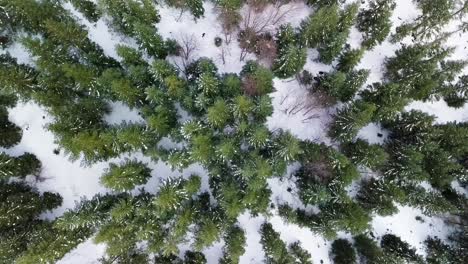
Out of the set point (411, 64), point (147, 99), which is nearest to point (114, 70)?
point (147, 99)

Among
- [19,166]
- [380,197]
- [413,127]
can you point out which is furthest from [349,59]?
[19,166]

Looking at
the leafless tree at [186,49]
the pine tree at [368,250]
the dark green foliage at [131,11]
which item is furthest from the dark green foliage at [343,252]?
the dark green foliage at [131,11]

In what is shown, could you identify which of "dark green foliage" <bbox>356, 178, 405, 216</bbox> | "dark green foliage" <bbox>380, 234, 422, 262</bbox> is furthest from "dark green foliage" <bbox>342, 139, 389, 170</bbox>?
"dark green foliage" <bbox>380, 234, 422, 262</bbox>

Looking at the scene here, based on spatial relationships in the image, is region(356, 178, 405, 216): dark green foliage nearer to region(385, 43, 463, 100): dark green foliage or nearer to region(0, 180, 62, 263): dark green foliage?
region(385, 43, 463, 100): dark green foliage

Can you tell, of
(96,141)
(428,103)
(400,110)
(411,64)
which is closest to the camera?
(96,141)

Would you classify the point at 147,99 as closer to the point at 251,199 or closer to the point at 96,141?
the point at 96,141
